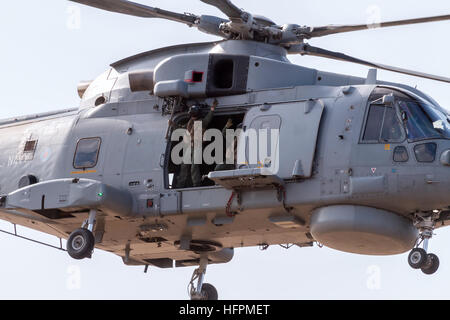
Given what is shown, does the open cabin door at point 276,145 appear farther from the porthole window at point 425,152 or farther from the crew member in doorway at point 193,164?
the porthole window at point 425,152

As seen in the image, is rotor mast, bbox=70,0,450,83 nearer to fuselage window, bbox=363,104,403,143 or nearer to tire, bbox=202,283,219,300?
fuselage window, bbox=363,104,403,143

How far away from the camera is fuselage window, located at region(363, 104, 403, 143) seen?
1730 cm

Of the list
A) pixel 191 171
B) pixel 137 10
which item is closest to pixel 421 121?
pixel 191 171

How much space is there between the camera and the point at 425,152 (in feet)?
56.0

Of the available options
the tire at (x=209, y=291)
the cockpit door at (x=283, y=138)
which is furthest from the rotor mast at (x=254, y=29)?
the tire at (x=209, y=291)

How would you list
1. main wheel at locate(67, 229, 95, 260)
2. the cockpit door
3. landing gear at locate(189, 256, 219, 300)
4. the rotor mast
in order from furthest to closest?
1. landing gear at locate(189, 256, 219, 300)
2. the rotor mast
3. main wheel at locate(67, 229, 95, 260)
4. the cockpit door

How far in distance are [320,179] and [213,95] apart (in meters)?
2.80

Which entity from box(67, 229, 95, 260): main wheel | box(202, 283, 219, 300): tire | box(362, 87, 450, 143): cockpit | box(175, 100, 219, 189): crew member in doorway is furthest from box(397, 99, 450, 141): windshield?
box(202, 283, 219, 300): tire

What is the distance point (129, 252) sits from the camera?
68.7ft

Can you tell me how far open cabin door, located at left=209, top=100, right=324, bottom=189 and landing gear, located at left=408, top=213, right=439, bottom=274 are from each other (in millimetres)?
2060

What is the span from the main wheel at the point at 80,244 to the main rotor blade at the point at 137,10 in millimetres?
4244

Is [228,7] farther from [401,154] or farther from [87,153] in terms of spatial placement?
[401,154]

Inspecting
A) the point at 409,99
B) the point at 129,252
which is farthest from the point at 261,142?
the point at 129,252

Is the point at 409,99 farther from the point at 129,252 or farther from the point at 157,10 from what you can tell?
the point at 129,252
